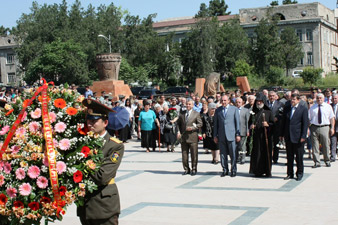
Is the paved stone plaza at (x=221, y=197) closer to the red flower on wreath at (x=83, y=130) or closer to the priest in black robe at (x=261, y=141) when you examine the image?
the priest in black robe at (x=261, y=141)

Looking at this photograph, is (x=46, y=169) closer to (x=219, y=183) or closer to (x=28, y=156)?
(x=28, y=156)

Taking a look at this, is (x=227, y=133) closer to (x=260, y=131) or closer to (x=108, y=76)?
(x=260, y=131)

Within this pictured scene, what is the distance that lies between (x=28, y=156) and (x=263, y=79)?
59181 mm

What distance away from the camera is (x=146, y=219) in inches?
368

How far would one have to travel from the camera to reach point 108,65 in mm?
35531

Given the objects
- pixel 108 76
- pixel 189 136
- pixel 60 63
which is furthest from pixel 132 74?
pixel 189 136

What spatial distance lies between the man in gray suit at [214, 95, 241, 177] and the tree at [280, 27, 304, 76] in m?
55.7

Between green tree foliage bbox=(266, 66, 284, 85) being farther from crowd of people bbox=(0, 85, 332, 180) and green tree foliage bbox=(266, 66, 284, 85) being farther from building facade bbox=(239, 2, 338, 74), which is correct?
crowd of people bbox=(0, 85, 332, 180)

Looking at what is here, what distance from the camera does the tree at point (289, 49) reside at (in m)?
69.2

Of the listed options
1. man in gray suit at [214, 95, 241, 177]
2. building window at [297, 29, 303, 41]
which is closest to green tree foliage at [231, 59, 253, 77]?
building window at [297, 29, 303, 41]

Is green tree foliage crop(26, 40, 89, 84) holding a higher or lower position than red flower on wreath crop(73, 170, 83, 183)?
higher

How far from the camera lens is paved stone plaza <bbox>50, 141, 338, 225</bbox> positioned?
9242mm

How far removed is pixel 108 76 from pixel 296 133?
23.7 metres

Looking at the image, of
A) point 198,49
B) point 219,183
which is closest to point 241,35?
point 198,49
